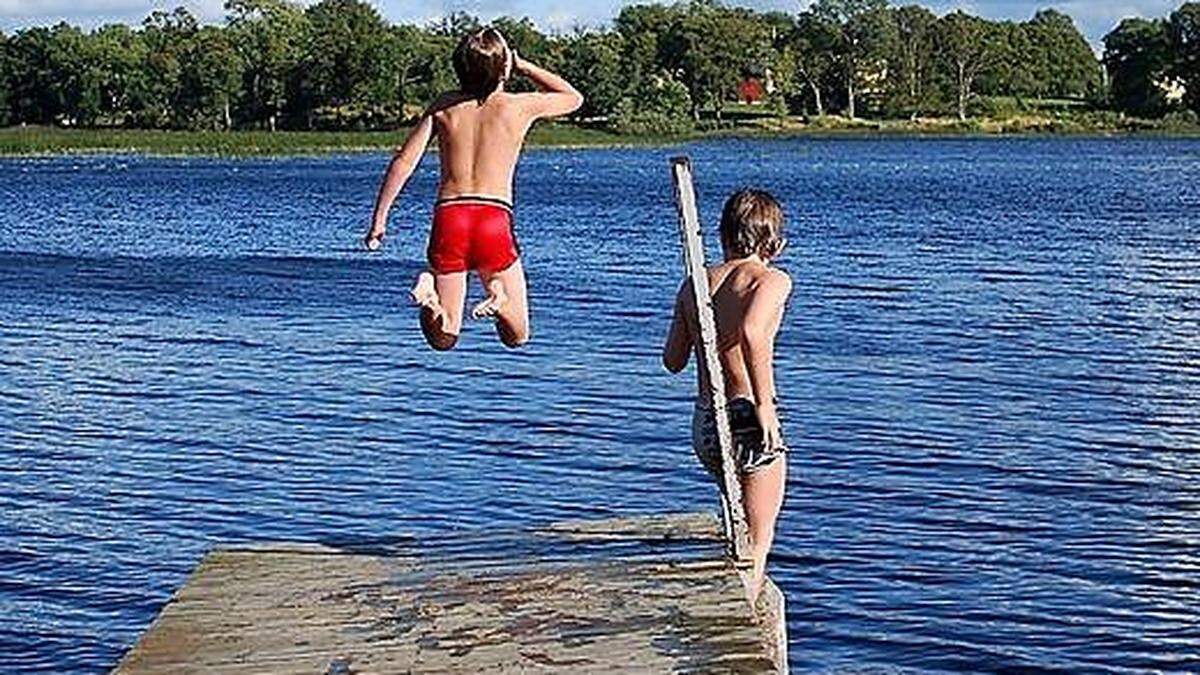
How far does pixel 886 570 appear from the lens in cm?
1652

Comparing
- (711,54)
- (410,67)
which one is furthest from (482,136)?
(711,54)

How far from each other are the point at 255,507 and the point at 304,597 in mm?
8357

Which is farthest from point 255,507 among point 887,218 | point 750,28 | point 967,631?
point 750,28

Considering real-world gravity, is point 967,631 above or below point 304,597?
below

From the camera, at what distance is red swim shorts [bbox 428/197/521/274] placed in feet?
36.6

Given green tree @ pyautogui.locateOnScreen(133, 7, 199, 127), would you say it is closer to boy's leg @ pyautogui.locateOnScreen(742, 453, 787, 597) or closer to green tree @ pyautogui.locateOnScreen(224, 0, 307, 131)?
green tree @ pyautogui.locateOnScreen(224, 0, 307, 131)

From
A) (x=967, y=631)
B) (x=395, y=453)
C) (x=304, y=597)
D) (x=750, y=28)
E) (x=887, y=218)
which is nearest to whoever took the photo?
(x=304, y=597)

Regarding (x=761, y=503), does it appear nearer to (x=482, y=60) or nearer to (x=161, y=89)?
(x=482, y=60)

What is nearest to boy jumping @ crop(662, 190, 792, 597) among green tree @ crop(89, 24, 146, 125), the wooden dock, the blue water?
the wooden dock

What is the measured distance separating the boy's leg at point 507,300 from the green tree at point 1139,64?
183607mm

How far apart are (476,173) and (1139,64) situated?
621ft

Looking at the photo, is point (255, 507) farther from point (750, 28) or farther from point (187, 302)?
point (750, 28)

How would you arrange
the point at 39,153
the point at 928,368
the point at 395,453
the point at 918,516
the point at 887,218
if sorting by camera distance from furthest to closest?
the point at 39,153 < the point at 887,218 < the point at 928,368 < the point at 395,453 < the point at 918,516

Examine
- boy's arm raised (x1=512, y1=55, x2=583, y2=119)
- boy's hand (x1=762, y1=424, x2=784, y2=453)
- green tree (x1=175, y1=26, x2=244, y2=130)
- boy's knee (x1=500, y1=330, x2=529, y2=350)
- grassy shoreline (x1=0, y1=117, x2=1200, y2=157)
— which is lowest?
grassy shoreline (x1=0, y1=117, x2=1200, y2=157)
